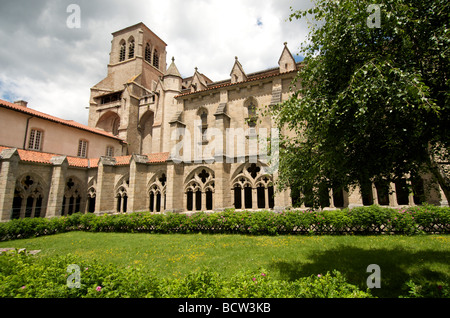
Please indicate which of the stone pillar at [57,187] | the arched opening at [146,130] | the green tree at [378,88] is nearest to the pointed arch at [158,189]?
the stone pillar at [57,187]

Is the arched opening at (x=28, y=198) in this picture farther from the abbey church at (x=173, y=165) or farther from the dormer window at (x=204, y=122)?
the dormer window at (x=204, y=122)

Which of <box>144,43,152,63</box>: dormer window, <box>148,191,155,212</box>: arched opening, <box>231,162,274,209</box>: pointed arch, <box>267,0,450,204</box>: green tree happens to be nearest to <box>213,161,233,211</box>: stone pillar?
<box>231,162,274,209</box>: pointed arch

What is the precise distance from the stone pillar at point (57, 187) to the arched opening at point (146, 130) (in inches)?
534

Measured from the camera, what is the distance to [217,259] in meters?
7.27

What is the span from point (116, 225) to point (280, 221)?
1017cm

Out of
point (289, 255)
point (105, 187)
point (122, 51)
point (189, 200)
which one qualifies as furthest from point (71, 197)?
point (122, 51)

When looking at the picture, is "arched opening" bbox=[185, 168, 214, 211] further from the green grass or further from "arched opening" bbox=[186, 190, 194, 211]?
the green grass

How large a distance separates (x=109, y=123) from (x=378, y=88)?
121 ft

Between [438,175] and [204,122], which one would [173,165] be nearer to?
[204,122]

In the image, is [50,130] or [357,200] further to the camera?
[50,130]

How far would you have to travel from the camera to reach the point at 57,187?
17.2 metres

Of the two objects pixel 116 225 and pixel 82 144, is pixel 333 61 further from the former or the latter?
pixel 82 144

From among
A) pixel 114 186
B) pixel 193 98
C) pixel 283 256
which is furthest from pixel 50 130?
pixel 283 256

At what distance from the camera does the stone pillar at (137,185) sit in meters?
17.4
